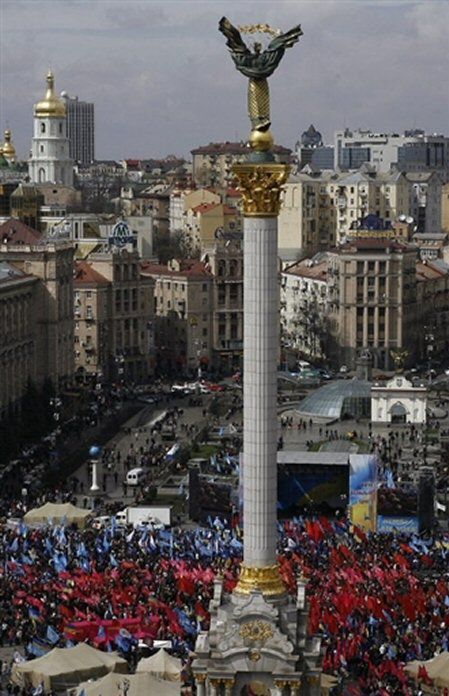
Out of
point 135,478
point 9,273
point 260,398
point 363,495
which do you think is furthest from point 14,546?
point 9,273

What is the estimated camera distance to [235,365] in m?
90.1

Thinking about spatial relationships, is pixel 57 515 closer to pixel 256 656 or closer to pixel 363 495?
pixel 363 495

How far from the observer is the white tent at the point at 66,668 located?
30984 mm

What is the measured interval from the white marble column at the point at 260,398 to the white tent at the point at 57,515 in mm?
17878

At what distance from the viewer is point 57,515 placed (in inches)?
1805

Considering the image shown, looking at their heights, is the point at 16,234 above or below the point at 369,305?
above

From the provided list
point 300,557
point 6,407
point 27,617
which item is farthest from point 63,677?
point 6,407

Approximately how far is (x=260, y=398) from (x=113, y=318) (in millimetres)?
57109

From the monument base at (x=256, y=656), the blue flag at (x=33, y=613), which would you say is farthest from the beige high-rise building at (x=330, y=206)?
the monument base at (x=256, y=656)

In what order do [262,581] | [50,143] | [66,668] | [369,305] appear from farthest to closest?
1. [50,143]
2. [369,305]
3. [66,668]
4. [262,581]

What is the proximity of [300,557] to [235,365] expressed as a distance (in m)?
50.5

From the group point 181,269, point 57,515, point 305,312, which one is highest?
point 181,269

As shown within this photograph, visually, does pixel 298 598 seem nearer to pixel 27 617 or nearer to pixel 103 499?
pixel 27 617

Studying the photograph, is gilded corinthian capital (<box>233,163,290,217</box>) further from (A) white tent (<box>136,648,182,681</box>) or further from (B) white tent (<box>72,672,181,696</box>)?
(A) white tent (<box>136,648,182,681</box>)
